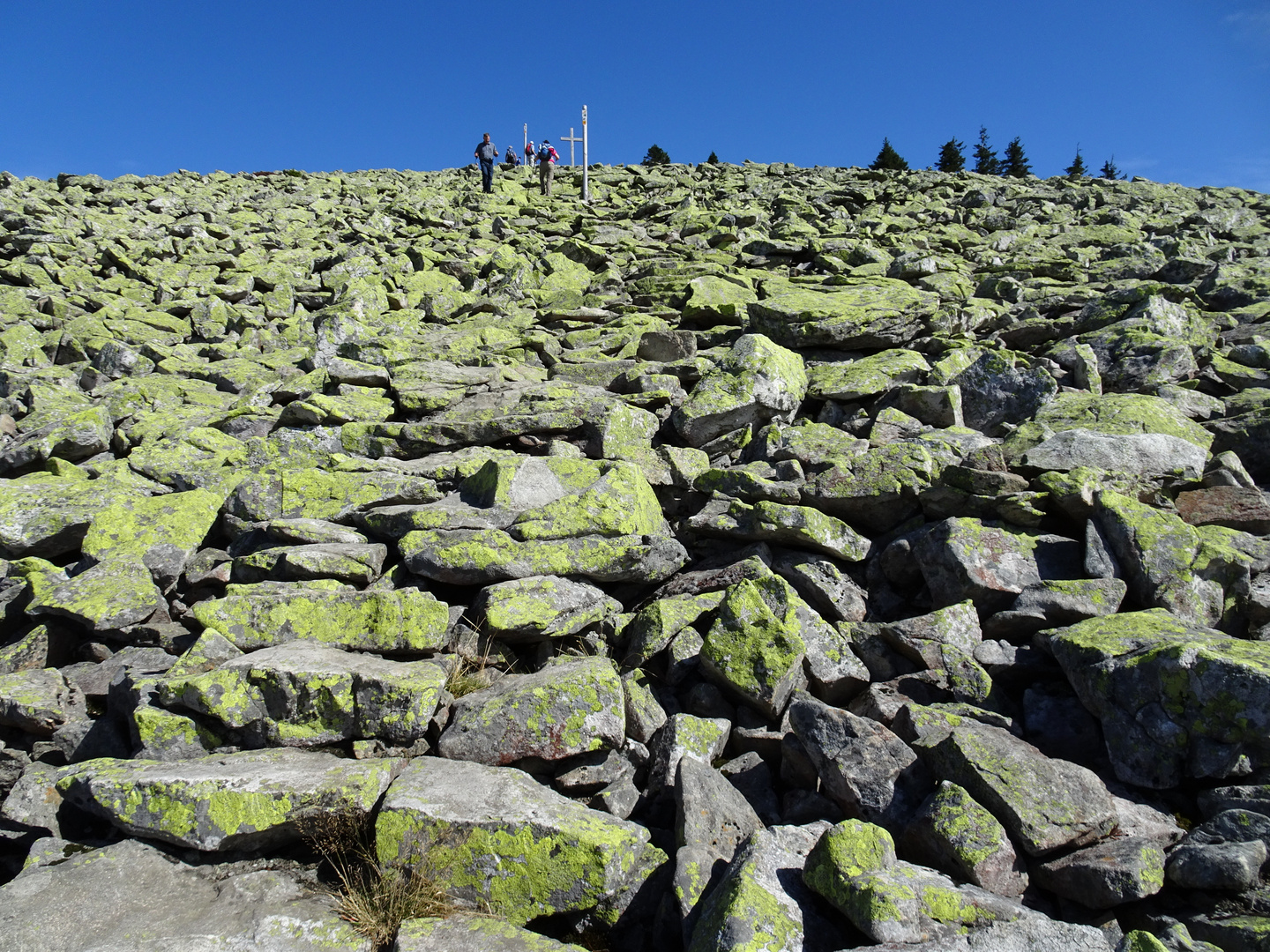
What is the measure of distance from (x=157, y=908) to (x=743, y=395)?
33.5 feet

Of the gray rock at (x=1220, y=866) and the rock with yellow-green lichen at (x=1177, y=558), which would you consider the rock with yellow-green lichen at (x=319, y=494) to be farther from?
the gray rock at (x=1220, y=866)

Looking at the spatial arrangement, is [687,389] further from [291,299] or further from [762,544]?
[291,299]

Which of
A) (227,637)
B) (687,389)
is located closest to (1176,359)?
(687,389)

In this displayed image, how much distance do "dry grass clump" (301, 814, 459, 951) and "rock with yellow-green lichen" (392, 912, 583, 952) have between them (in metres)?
0.19

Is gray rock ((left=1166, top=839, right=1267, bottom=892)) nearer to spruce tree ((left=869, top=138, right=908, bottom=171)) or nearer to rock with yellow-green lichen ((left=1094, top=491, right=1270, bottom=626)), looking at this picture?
rock with yellow-green lichen ((left=1094, top=491, right=1270, bottom=626))

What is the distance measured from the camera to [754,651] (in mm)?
7289

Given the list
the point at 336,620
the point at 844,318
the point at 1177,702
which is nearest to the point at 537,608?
the point at 336,620

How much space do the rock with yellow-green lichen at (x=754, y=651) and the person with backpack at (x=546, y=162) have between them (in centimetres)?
3923

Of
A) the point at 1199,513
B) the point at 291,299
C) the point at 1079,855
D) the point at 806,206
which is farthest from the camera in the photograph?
the point at 806,206

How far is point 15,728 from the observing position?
707cm

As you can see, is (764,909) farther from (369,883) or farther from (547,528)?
(547,528)

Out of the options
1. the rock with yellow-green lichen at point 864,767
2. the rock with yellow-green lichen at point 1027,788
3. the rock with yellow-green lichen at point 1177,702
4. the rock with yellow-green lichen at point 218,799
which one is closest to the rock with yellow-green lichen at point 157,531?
the rock with yellow-green lichen at point 218,799

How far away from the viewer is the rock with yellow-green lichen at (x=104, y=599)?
8.08m

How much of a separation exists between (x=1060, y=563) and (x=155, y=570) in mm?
11107
